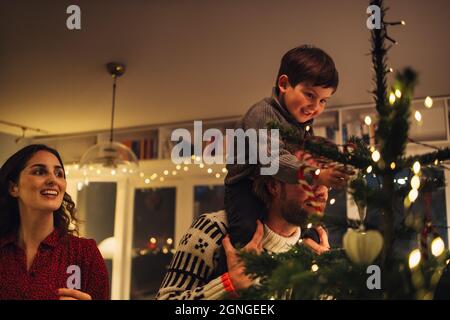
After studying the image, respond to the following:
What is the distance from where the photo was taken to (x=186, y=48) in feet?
7.79

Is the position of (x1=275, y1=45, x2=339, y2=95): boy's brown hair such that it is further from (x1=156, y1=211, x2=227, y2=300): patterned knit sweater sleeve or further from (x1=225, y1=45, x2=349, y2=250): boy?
(x1=156, y1=211, x2=227, y2=300): patterned knit sweater sleeve

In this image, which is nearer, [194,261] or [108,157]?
[194,261]

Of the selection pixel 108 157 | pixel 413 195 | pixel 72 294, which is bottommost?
pixel 72 294

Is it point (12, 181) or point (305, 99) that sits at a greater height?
point (305, 99)

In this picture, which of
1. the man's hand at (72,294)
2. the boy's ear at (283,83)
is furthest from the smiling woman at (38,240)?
the boy's ear at (283,83)

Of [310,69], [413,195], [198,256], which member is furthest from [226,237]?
[413,195]

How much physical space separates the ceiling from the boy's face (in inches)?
48.6

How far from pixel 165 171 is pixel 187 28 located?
2.00m

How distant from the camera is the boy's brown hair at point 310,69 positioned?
81cm

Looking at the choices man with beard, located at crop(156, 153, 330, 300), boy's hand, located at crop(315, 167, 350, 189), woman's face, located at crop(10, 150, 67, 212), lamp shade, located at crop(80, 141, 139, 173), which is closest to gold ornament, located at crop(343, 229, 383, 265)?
boy's hand, located at crop(315, 167, 350, 189)

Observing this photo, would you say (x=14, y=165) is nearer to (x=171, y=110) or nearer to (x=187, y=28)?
(x=187, y=28)

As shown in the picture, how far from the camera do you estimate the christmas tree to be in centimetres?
40

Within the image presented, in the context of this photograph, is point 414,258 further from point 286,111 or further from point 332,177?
point 286,111

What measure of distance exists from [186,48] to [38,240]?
1650mm
